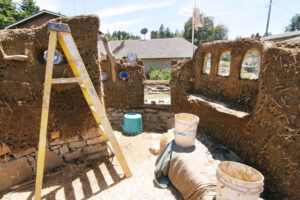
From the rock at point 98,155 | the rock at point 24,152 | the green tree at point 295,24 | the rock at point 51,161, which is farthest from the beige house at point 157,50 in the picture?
the green tree at point 295,24

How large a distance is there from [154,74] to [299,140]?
14.4 m

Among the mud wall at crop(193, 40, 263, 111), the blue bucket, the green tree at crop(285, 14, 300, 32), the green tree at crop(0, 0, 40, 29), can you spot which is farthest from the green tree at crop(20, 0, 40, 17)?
the green tree at crop(285, 14, 300, 32)

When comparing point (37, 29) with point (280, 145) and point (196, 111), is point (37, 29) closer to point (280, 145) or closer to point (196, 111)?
point (196, 111)

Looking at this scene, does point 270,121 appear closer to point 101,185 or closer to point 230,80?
point 230,80

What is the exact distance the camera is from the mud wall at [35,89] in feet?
10.5

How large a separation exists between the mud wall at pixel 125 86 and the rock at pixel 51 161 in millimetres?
4142

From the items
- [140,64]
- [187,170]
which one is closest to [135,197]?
[187,170]

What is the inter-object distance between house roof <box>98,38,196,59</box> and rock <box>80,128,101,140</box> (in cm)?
1579

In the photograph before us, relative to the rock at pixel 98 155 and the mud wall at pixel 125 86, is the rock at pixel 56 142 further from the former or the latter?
the mud wall at pixel 125 86

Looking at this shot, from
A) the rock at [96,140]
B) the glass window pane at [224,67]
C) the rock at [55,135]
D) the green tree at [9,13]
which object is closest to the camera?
the rock at [55,135]

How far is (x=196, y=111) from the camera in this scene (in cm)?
529

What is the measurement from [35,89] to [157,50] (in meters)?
18.0

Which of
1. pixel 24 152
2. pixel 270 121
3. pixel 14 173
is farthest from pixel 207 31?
pixel 14 173

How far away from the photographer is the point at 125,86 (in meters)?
7.68
